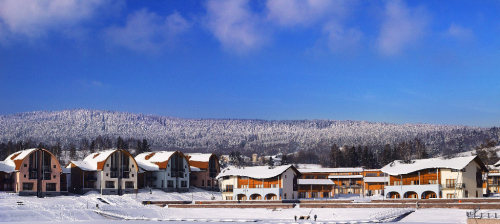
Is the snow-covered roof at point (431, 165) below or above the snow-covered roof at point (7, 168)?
above

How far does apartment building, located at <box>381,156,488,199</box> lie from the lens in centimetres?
6281

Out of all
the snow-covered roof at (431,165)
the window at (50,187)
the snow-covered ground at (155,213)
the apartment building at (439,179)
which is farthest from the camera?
the window at (50,187)

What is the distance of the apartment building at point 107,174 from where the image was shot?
80.9 meters

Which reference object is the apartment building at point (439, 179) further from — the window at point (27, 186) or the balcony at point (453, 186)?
the window at point (27, 186)

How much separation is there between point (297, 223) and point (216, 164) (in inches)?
2220

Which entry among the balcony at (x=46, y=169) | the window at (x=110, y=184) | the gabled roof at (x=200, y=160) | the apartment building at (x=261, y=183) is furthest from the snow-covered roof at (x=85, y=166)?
the gabled roof at (x=200, y=160)

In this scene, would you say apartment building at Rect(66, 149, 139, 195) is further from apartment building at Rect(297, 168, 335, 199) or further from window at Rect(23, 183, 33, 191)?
apartment building at Rect(297, 168, 335, 199)

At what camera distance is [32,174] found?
74.9 m

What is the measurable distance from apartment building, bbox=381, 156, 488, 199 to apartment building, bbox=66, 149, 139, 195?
132 feet

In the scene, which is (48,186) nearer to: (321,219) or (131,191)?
(131,191)

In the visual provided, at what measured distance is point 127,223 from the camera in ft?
160

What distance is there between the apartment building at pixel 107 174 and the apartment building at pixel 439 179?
4023cm

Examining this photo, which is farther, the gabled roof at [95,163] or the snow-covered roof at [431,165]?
the gabled roof at [95,163]

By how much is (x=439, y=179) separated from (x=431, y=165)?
1.97 metres
